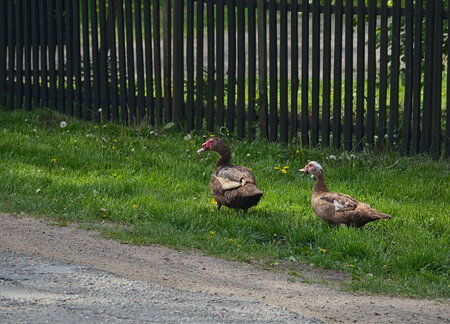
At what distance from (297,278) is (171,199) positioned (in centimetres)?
206

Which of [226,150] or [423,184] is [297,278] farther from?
[423,184]

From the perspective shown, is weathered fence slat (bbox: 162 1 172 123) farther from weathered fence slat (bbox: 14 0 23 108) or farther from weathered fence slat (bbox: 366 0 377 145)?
weathered fence slat (bbox: 366 0 377 145)

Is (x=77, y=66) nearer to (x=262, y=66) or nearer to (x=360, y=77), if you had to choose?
(x=262, y=66)

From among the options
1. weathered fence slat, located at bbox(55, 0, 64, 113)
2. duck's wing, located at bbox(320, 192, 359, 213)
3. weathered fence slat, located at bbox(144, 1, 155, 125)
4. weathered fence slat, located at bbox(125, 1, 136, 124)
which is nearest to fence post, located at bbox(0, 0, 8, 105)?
weathered fence slat, located at bbox(55, 0, 64, 113)

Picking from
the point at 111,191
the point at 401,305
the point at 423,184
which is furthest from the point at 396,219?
the point at 111,191

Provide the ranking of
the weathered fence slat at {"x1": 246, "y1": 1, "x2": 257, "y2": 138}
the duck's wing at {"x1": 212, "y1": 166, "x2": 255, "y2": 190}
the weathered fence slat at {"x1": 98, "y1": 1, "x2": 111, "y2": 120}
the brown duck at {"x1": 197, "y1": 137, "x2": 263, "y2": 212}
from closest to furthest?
1. the brown duck at {"x1": 197, "y1": 137, "x2": 263, "y2": 212}
2. the duck's wing at {"x1": 212, "y1": 166, "x2": 255, "y2": 190}
3. the weathered fence slat at {"x1": 246, "y1": 1, "x2": 257, "y2": 138}
4. the weathered fence slat at {"x1": 98, "y1": 1, "x2": 111, "y2": 120}

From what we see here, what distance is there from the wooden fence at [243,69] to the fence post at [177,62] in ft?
0.04

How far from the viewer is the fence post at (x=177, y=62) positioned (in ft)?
36.6

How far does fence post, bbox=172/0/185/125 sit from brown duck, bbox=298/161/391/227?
11.8 feet

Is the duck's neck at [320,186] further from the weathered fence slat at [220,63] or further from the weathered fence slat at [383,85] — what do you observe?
the weathered fence slat at [220,63]

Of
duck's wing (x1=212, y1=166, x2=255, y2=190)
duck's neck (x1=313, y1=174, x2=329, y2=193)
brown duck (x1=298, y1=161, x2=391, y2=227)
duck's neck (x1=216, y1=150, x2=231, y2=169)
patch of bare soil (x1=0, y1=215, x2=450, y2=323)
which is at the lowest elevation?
A: patch of bare soil (x1=0, y1=215, x2=450, y2=323)

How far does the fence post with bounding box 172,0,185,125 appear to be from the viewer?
1114 cm

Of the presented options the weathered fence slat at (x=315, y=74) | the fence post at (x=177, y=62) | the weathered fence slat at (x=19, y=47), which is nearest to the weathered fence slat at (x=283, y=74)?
the weathered fence slat at (x=315, y=74)

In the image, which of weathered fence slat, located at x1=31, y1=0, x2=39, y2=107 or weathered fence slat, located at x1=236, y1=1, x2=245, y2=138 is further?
weathered fence slat, located at x1=31, y1=0, x2=39, y2=107
